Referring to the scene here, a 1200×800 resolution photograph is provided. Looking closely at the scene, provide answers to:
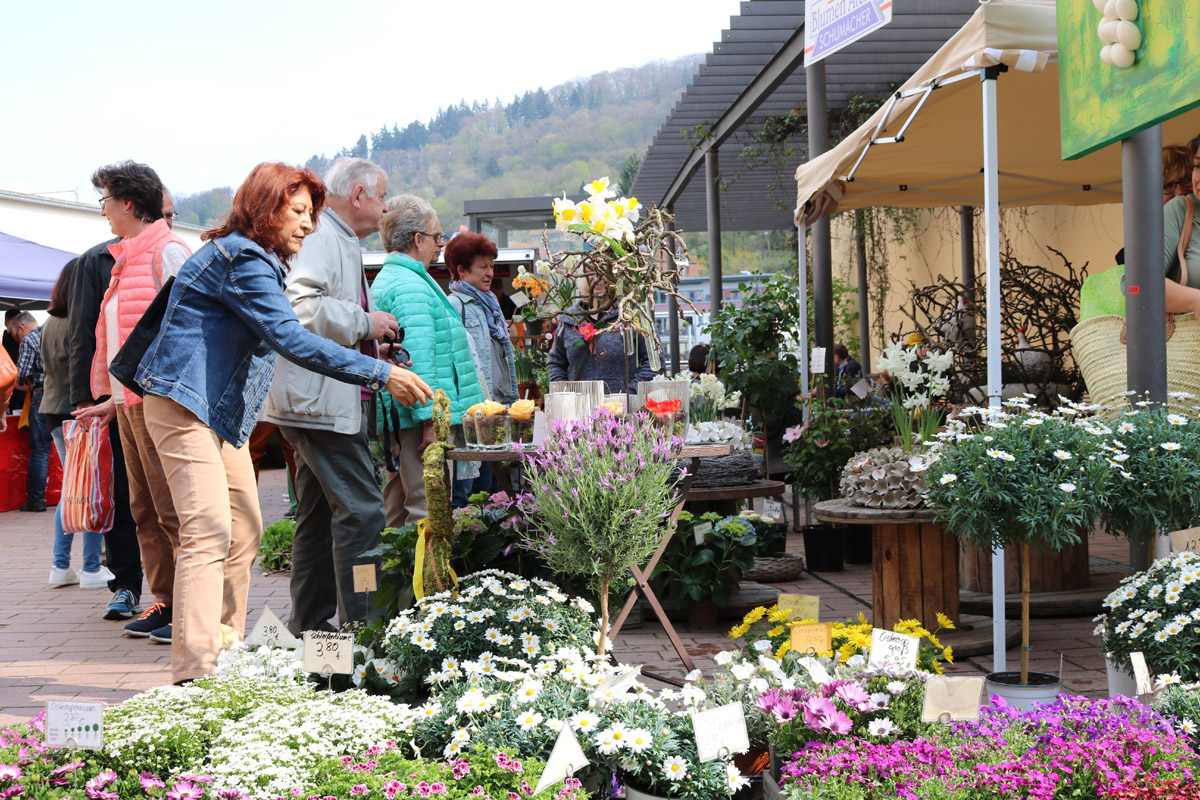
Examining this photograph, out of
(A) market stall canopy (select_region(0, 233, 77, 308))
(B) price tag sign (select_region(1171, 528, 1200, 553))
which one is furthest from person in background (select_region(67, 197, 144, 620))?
(B) price tag sign (select_region(1171, 528, 1200, 553))

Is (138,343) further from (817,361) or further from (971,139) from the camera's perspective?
(971,139)

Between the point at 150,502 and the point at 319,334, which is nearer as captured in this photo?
the point at 319,334

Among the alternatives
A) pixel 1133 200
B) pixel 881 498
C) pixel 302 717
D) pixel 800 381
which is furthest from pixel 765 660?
pixel 800 381

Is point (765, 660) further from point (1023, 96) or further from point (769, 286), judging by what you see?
point (769, 286)

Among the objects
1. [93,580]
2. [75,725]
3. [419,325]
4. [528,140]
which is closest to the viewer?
[75,725]

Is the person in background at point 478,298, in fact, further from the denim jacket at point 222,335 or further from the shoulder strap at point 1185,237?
the shoulder strap at point 1185,237

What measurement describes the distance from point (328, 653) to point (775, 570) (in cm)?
317

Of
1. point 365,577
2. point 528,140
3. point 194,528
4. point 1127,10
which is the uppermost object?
point 528,140

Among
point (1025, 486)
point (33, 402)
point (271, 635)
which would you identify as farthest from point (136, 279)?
point (33, 402)

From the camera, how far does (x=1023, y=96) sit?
15.9 feet

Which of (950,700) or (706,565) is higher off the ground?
(950,700)

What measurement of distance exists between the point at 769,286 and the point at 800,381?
0.69 metres

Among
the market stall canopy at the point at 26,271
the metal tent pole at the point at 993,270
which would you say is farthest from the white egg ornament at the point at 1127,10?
the market stall canopy at the point at 26,271

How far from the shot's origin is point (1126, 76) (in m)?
2.78
